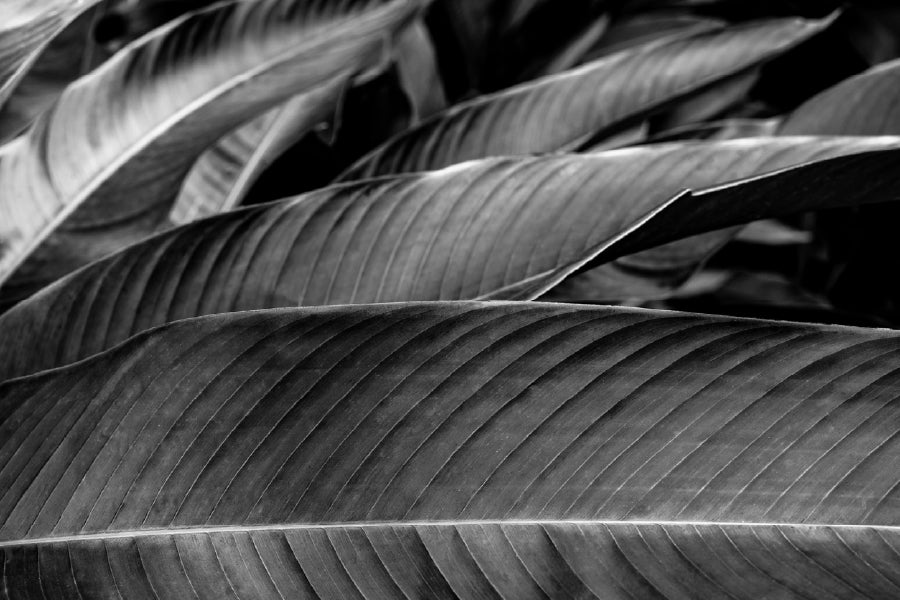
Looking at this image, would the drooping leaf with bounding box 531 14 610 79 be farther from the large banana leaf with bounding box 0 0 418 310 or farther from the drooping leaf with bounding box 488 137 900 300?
the drooping leaf with bounding box 488 137 900 300

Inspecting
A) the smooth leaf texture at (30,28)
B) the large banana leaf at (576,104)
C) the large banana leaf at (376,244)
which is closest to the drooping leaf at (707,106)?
the large banana leaf at (576,104)

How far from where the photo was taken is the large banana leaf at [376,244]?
0.58 meters

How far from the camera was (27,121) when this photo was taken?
0.94m

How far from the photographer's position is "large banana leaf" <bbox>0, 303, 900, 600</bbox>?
0.43 m

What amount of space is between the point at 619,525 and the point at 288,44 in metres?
0.59

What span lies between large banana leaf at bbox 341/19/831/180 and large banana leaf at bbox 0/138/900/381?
0.98 feet

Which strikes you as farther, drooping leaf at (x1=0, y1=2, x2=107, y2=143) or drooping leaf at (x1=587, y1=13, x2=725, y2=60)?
drooping leaf at (x1=587, y1=13, x2=725, y2=60)

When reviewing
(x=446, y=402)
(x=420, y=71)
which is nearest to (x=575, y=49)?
(x=420, y=71)

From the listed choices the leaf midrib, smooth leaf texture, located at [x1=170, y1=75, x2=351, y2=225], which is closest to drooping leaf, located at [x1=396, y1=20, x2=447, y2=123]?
smooth leaf texture, located at [x1=170, y1=75, x2=351, y2=225]

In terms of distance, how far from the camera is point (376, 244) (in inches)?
23.9

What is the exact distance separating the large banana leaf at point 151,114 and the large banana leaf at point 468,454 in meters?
0.35

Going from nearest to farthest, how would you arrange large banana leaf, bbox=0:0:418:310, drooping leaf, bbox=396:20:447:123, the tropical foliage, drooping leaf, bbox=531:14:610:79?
the tropical foliage < large banana leaf, bbox=0:0:418:310 < drooping leaf, bbox=396:20:447:123 < drooping leaf, bbox=531:14:610:79

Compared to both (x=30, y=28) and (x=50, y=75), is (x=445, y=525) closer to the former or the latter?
(x=30, y=28)

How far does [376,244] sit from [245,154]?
42cm
